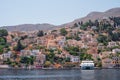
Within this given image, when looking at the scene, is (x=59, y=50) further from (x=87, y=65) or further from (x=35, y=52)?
(x=87, y=65)

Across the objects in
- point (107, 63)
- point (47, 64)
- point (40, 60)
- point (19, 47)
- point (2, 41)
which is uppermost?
point (2, 41)

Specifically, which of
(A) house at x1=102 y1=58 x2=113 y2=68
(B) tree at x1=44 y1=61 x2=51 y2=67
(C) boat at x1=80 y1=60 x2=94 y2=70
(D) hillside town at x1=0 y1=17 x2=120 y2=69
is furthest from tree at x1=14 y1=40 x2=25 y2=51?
(A) house at x1=102 y1=58 x2=113 y2=68

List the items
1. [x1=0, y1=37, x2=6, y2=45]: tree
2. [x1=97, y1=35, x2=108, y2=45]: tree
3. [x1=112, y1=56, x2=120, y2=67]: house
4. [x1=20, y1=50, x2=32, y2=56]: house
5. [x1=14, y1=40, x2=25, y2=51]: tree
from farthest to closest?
1. [x1=97, y1=35, x2=108, y2=45]: tree
2. [x1=0, y1=37, x2=6, y2=45]: tree
3. [x1=14, y1=40, x2=25, y2=51]: tree
4. [x1=112, y1=56, x2=120, y2=67]: house
5. [x1=20, y1=50, x2=32, y2=56]: house

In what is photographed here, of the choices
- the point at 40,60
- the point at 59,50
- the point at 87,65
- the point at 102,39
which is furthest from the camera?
the point at 102,39

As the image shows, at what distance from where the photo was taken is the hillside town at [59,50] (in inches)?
6097

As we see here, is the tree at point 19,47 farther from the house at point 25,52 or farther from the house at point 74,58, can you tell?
the house at point 74,58

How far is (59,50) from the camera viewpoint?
164250 millimetres

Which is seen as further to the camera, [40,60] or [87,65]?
[40,60]

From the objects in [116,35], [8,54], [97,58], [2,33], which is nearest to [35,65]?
[8,54]

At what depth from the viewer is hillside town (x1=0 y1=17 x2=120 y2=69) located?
6097 inches

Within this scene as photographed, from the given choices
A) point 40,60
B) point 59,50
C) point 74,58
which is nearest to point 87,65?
point 74,58

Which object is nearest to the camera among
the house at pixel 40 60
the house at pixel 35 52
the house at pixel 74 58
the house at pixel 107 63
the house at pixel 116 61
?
the house at pixel 40 60

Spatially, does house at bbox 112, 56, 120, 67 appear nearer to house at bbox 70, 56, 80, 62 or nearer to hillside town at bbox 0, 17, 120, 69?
hillside town at bbox 0, 17, 120, 69

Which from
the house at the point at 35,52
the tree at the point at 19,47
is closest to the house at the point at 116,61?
the house at the point at 35,52
